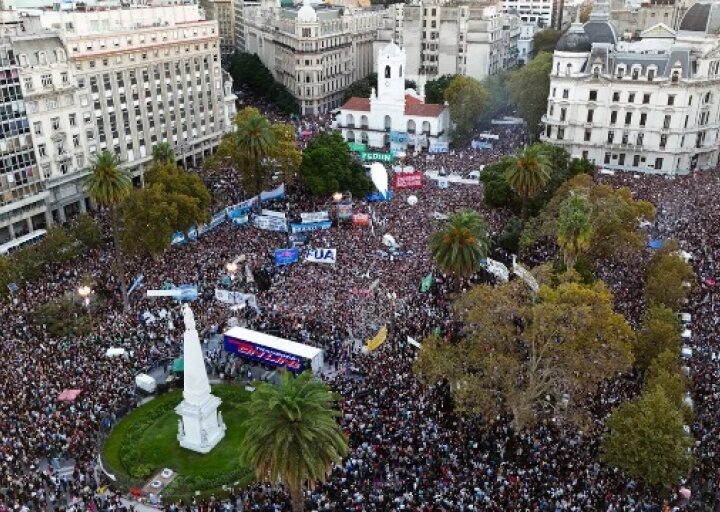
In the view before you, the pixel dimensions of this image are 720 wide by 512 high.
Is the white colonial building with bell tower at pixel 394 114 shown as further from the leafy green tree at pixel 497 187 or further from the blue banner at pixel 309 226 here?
the blue banner at pixel 309 226

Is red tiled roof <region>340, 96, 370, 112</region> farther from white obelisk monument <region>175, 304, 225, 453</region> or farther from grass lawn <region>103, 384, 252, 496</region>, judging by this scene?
white obelisk monument <region>175, 304, 225, 453</region>

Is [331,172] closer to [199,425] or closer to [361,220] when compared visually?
[361,220]

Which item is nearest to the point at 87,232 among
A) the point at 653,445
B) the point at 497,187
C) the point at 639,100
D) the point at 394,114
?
the point at 497,187

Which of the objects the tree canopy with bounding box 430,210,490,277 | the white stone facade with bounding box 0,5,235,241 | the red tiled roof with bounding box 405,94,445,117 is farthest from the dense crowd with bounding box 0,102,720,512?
the red tiled roof with bounding box 405,94,445,117

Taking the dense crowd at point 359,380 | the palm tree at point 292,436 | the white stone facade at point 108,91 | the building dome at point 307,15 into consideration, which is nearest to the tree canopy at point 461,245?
the dense crowd at point 359,380

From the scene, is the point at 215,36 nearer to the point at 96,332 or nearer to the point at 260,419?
the point at 96,332

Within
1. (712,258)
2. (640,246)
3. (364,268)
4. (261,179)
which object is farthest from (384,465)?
(261,179)
